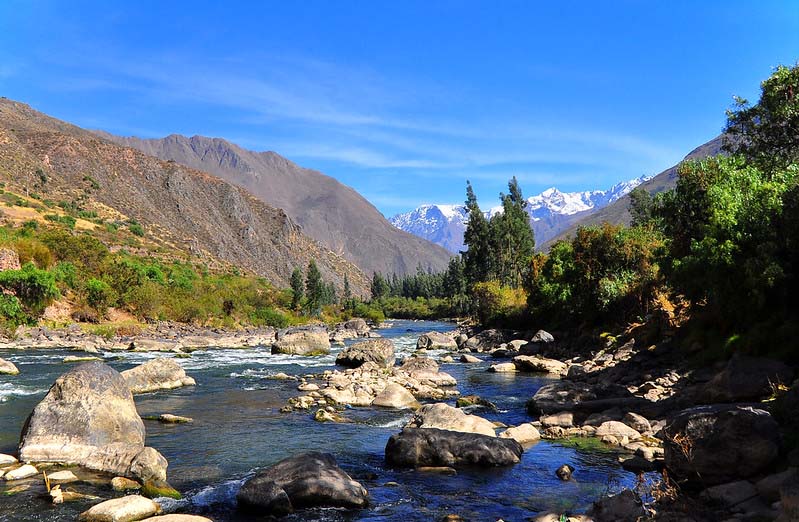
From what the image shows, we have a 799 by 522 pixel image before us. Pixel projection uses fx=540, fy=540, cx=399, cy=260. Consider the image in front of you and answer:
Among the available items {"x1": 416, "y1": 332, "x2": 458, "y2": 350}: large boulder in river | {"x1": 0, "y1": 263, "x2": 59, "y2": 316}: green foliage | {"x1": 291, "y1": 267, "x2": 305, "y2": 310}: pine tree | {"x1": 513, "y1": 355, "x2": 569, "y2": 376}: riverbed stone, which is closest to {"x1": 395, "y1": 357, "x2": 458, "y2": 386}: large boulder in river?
{"x1": 513, "y1": 355, "x2": 569, "y2": 376}: riverbed stone

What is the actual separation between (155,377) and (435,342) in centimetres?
3473

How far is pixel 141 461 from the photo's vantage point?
14594 millimetres

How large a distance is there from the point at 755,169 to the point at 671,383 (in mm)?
11421

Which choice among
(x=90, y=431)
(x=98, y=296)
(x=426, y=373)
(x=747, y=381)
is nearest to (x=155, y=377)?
(x=90, y=431)

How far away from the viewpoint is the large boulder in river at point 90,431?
14.9 m

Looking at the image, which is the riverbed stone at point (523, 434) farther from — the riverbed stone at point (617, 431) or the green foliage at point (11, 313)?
the green foliage at point (11, 313)

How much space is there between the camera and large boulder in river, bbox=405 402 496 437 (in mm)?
18984

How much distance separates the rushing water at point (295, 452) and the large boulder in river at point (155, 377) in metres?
0.89

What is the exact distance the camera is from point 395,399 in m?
26.0

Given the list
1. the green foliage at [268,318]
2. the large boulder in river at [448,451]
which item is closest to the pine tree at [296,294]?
the green foliage at [268,318]

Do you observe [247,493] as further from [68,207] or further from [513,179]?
[68,207]

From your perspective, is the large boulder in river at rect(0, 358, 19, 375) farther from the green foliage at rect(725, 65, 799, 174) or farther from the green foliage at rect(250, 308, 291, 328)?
the green foliage at rect(250, 308, 291, 328)

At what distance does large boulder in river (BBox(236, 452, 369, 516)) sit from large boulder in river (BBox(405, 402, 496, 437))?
19.4 feet

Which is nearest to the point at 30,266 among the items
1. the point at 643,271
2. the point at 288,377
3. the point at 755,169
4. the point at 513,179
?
the point at 288,377
